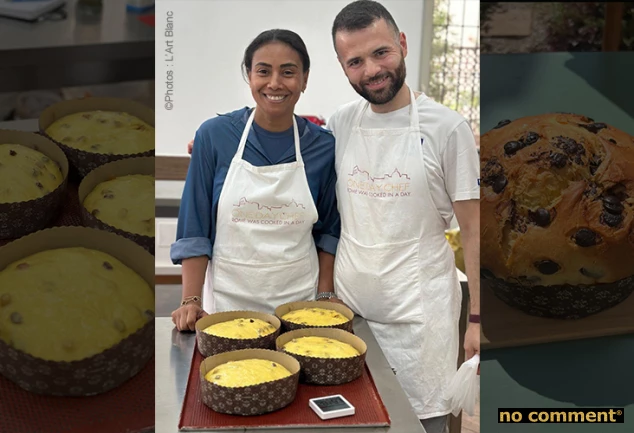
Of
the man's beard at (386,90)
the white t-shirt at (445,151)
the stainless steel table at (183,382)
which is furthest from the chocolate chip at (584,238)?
the man's beard at (386,90)

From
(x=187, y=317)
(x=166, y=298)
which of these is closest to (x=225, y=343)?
(x=187, y=317)

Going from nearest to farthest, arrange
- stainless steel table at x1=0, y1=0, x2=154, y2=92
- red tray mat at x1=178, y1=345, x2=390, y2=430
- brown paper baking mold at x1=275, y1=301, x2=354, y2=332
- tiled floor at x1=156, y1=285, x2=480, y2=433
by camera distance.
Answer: stainless steel table at x1=0, y1=0, x2=154, y2=92 < red tray mat at x1=178, y1=345, x2=390, y2=430 < brown paper baking mold at x1=275, y1=301, x2=354, y2=332 < tiled floor at x1=156, y1=285, x2=480, y2=433

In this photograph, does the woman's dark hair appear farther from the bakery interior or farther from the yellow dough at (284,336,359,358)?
the bakery interior

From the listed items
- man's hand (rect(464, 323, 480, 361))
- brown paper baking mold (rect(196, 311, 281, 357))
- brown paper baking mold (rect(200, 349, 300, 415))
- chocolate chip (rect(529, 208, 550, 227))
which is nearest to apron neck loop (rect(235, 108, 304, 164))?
brown paper baking mold (rect(196, 311, 281, 357))

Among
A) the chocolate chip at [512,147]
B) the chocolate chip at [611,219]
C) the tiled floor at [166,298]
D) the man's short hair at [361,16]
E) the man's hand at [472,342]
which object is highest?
the man's short hair at [361,16]

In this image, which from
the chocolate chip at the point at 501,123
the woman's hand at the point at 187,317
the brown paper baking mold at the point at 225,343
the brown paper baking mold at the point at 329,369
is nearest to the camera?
the chocolate chip at the point at 501,123

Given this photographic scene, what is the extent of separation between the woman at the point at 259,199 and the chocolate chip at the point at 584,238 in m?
1.35

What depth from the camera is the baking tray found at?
1.53 ft

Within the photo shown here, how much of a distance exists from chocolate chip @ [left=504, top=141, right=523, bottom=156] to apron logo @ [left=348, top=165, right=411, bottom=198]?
1.31 m

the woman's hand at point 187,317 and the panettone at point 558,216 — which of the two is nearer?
the panettone at point 558,216

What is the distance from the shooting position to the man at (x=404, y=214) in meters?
1.75

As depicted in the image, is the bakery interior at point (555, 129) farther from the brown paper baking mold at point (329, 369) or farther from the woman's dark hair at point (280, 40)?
the woman's dark hair at point (280, 40)

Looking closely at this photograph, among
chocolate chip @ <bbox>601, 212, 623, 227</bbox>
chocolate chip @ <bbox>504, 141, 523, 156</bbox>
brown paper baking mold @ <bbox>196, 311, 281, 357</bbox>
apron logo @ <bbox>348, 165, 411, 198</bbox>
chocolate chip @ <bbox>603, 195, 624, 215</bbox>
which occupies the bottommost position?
brown paper baking mold @ <bbox>196, 311, 281, 357</bbox>

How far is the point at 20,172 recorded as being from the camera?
349 millimetres
